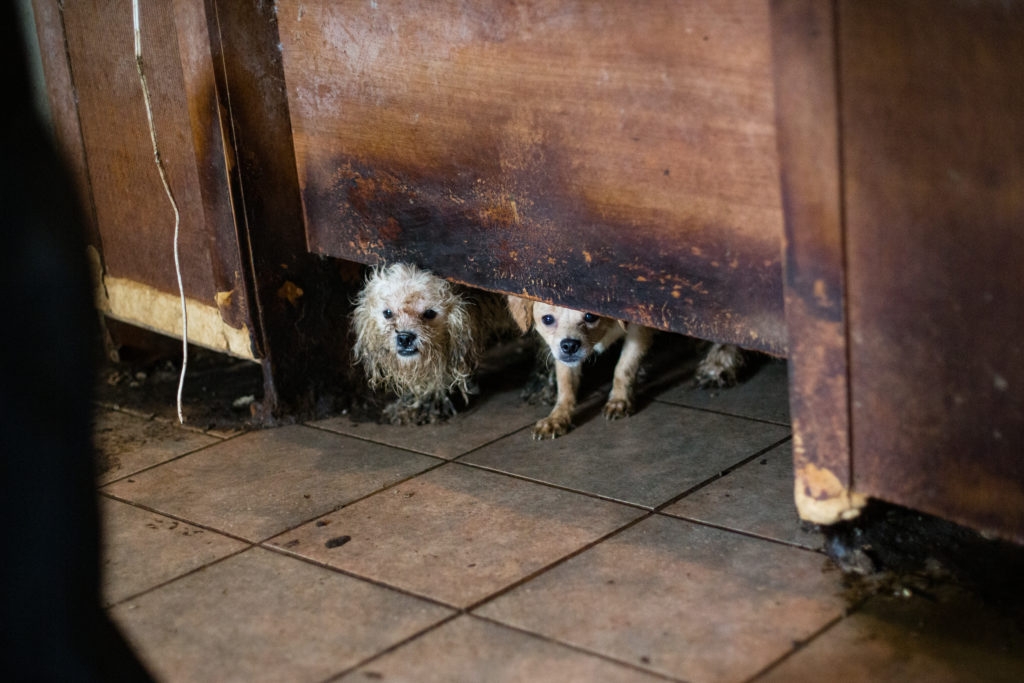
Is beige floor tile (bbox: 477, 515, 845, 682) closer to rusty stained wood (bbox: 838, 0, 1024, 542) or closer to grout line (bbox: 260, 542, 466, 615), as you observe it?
grout line (bbox: 260, 542, 466, 615)

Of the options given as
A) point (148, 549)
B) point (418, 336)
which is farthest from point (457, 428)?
point (148, 549)

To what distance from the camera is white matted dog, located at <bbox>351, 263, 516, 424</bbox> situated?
415 cm

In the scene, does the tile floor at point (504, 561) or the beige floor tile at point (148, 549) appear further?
the beige floor tile at point (148, 549)

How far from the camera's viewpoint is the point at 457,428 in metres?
4.24

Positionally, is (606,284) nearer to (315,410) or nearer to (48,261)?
(315,410)

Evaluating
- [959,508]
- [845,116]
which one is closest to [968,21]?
[845,116]

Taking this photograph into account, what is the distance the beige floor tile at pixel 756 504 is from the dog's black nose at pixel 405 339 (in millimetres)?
1217

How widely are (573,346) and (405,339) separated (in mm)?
610

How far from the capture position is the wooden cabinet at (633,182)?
2402 mm

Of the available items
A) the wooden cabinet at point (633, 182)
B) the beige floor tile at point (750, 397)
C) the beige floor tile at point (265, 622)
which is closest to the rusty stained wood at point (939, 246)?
the wooden cabinet at point (633, 182)

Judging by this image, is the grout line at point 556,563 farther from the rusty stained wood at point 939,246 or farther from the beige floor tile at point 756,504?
the rusty stained wood at point 939,246

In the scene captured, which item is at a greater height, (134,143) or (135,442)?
(134,143)

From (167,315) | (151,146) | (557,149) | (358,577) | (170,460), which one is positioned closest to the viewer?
(358,577)

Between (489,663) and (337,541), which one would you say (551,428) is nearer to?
(337,541)
